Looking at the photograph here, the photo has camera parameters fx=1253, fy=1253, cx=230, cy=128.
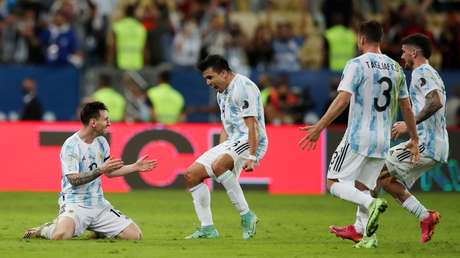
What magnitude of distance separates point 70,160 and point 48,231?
0.79 metres

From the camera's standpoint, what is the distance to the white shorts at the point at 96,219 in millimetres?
13133

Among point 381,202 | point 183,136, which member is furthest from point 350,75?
point 183,136

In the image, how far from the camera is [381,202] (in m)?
11.8

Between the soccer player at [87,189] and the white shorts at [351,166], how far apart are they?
213cm

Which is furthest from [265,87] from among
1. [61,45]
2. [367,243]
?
[367,243]

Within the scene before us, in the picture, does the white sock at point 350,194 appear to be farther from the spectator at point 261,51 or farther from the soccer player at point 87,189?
the spectator at point 261,51

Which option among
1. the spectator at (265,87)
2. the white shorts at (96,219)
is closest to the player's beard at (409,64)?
the white shorts at (96,219)

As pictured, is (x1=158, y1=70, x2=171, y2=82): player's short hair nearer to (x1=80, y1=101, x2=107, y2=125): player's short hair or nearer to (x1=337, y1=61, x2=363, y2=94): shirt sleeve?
(x1=80, y1=101, x2=107, y2=125): player's short hair

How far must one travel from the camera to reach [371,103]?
12320 millimetres

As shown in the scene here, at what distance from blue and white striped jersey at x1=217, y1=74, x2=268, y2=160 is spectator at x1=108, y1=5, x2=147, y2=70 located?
1215 centimetres

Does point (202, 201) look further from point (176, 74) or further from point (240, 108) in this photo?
point (176, 74)

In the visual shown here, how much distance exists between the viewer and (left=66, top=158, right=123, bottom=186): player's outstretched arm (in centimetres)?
1272

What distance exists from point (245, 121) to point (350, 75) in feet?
5.80

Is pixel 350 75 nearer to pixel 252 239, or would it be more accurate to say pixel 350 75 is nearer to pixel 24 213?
pixel 252 239
